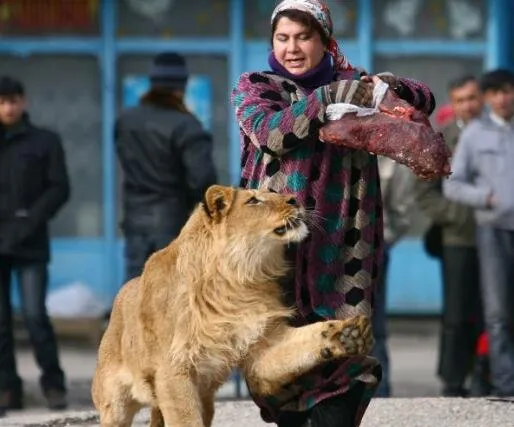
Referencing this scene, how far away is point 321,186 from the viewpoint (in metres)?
6.15

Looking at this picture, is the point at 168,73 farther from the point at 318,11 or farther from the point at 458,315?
the point at 318,11

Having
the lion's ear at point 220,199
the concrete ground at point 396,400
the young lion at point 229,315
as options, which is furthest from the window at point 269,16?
the lion's ear at point 220,199

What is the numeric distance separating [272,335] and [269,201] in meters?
0.45

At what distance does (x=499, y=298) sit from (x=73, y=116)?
5175mm

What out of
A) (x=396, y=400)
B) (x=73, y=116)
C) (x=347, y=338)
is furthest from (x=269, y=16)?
(x=347, y=338)

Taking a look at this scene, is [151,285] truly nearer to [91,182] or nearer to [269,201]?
[269,201]

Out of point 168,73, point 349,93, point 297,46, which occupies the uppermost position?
point 297,46

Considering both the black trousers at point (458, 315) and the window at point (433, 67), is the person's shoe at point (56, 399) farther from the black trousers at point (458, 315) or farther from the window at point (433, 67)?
the window at point (433, 67)

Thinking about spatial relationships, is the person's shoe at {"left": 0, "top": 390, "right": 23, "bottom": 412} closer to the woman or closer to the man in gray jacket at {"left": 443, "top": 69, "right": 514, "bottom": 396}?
the man in gray jacket at {"left": 443, "top": 69, "right": 514, "bottom": 396}

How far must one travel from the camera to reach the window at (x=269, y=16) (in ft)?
47.6

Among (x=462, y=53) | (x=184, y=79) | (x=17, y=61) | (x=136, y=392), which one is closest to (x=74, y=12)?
(x=17, y=61)

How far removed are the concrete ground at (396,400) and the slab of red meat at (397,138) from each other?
2.64 metres

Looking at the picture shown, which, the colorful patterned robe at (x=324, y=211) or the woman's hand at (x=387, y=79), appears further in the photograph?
the colorful patterned robe at (x=324, y=211)

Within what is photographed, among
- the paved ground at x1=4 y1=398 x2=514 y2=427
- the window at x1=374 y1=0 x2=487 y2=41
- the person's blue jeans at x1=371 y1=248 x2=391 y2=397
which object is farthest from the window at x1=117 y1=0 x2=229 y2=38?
the paved ground at x1=4 y1=398 x2=514 y2=427
